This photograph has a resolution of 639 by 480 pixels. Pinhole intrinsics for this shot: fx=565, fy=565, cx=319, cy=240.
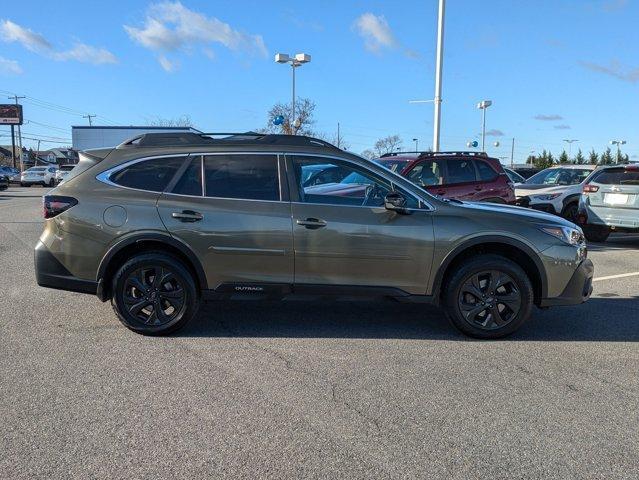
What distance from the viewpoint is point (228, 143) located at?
17.6ft

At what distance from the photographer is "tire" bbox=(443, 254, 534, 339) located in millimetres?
5219

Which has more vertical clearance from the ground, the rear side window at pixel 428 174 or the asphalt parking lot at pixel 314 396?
the rear side window at pixel 428 174

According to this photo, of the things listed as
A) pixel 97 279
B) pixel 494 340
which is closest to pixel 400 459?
pixel 494 340

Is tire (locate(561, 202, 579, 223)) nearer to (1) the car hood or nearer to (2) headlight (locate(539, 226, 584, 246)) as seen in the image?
(1) the car hood

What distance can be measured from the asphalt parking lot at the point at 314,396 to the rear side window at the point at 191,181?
1.35 meters

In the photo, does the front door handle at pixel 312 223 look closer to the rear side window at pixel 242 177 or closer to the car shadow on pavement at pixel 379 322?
the rear side window at pixel 242 177

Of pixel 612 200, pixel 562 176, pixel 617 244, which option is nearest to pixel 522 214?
pixel 612 200

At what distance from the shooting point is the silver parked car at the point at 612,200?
36.5 feet

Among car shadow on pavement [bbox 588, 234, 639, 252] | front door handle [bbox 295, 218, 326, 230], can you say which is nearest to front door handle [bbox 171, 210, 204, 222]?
front door handle [bbox 295, 218, 326, 230]

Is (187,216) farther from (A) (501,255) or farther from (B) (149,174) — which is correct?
(A) (501,255)

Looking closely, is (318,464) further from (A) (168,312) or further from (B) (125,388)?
(A) (168,312)

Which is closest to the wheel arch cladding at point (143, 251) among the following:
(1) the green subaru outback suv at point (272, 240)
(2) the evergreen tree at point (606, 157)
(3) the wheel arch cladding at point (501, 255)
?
(1) the green subaru outback suv at point (272, 240)

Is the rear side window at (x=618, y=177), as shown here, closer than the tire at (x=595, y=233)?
Yes

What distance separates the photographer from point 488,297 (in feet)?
17.3
